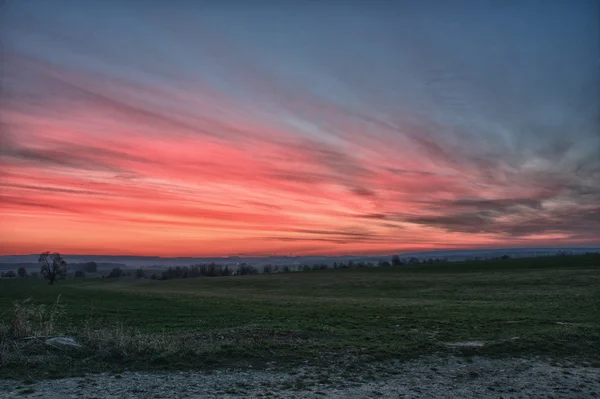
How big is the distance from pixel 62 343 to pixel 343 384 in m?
7.81

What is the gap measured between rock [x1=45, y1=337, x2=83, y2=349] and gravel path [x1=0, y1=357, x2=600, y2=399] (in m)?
2.41

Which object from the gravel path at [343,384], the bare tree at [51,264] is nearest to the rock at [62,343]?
the gravel path at [343,384]

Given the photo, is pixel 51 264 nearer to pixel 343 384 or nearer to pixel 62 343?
pixel 62 343

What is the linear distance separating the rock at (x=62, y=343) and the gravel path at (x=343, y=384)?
2.41 metres

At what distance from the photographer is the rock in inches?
476

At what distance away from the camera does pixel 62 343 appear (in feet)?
40.0

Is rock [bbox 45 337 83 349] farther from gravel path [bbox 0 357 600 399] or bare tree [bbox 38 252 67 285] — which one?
bare tree [bbox 38 252 67 285]

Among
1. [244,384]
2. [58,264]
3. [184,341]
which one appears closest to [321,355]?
[244,384]

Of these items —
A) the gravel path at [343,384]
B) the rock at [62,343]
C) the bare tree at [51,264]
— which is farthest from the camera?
the bare tree at [51,264]

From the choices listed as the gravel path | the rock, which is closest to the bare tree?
the rock

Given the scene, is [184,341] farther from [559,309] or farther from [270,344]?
[559,309]

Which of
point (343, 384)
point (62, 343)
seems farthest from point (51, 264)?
point (343, 384)

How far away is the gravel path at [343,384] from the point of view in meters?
9.20

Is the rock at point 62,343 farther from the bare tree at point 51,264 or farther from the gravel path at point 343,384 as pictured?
the bare tree at point 51,264
